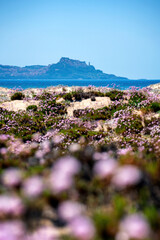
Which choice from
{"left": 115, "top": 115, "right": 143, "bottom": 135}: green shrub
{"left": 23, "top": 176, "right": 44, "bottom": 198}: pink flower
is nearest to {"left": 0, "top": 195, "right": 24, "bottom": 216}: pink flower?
{"left": 23, "top": 176, "right": 44, "bottom": 198}: pink flower

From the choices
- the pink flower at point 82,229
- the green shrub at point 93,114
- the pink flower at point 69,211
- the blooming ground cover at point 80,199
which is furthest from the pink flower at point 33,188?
the green shrub at point 93,114

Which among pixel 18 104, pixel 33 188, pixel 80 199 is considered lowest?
pixel 18 104

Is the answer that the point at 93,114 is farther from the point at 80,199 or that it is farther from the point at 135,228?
the point at 135,228

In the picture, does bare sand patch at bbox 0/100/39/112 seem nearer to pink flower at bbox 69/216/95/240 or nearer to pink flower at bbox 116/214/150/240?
pink flower at bbox 69/216/95/240

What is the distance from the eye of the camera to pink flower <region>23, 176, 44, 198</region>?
287cm

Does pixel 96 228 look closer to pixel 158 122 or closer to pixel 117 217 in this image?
pixel 117 217

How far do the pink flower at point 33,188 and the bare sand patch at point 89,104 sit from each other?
50.1 ft

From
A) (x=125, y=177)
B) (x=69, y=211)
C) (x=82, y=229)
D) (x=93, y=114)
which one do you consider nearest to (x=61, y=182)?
(x=69, y=211)

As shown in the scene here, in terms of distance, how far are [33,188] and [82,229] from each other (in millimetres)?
834

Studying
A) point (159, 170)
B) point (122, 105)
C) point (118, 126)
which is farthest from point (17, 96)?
point (159, 170)

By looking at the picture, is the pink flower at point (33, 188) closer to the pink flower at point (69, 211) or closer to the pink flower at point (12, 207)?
the pink flower at point (12, 207)

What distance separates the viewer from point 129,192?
3342 millimetres

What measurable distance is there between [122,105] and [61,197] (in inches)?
618

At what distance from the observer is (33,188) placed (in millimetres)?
2912
